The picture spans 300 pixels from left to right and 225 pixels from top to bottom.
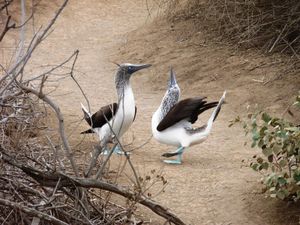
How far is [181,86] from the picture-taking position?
10.4 m

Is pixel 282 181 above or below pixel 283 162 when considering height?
below

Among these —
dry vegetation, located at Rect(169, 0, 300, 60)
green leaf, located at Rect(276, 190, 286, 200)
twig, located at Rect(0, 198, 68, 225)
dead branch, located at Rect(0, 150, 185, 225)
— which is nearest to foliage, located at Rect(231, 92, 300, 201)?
green leaf, located at Rect(276, 190, 286, 200)

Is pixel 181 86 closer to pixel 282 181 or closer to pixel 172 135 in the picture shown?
pixel 172 135

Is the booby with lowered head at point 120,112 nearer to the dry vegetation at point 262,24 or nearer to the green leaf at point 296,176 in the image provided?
the green leaf at point 296,176

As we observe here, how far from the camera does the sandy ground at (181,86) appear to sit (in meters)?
6.21

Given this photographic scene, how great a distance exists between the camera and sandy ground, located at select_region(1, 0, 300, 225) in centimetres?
621

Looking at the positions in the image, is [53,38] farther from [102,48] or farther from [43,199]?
[43,199]

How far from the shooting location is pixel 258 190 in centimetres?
638

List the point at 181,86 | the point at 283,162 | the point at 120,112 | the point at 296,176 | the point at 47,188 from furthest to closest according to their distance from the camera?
the point at 181,86 → the point at 120,112 → the point at 283,162 → the point at 296,176 → the point at 47,188

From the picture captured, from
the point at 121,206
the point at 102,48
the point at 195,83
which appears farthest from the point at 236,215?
the point at 102,48

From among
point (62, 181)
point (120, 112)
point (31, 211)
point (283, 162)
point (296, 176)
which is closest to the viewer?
point (31, 211)

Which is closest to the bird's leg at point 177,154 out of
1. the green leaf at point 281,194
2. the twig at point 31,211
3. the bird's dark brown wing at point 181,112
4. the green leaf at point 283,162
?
the bird's dark brown wing at point 181,112

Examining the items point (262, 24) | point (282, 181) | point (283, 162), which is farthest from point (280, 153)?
point (262, 24)

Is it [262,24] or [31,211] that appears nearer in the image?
[31,211]
